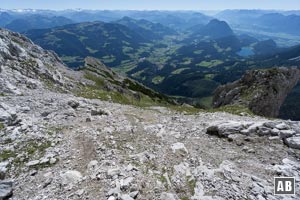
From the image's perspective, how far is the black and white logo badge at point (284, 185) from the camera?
45.4 feet

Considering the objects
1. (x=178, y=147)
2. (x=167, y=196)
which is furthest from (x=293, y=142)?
(x=167, y=196)

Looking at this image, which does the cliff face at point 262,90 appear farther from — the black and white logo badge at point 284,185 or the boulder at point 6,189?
the boulder at point 6,189

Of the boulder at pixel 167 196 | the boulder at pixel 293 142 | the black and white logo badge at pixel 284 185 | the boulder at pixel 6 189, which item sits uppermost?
the boulder at pixel 293 142

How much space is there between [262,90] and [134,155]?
45.5m

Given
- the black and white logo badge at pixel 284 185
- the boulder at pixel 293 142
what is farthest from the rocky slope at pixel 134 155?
the black and white logo badge at pixel 284 185

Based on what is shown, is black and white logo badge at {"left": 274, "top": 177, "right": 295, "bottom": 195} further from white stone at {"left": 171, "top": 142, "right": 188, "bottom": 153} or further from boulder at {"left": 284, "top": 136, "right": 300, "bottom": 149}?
white stone at {"left": 171, "top": 142, "right": 188, "bottom": 153}

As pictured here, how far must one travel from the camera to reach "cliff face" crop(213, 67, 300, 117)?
5172cm

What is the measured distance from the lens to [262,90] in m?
54.4

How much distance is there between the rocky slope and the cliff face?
1197 inches

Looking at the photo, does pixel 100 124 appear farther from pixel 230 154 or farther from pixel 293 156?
pixel 293 156

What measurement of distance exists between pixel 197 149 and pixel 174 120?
7.05m

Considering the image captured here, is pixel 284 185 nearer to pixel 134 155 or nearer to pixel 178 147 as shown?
pixel 178 147

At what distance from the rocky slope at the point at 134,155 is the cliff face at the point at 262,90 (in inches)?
1197

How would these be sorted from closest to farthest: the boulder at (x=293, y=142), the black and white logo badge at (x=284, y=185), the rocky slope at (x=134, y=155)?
the rocky slope at (x=134, y=155) < the black and white logo badge at (x=284, y=185) < the boulder at (x=293, y=142)
